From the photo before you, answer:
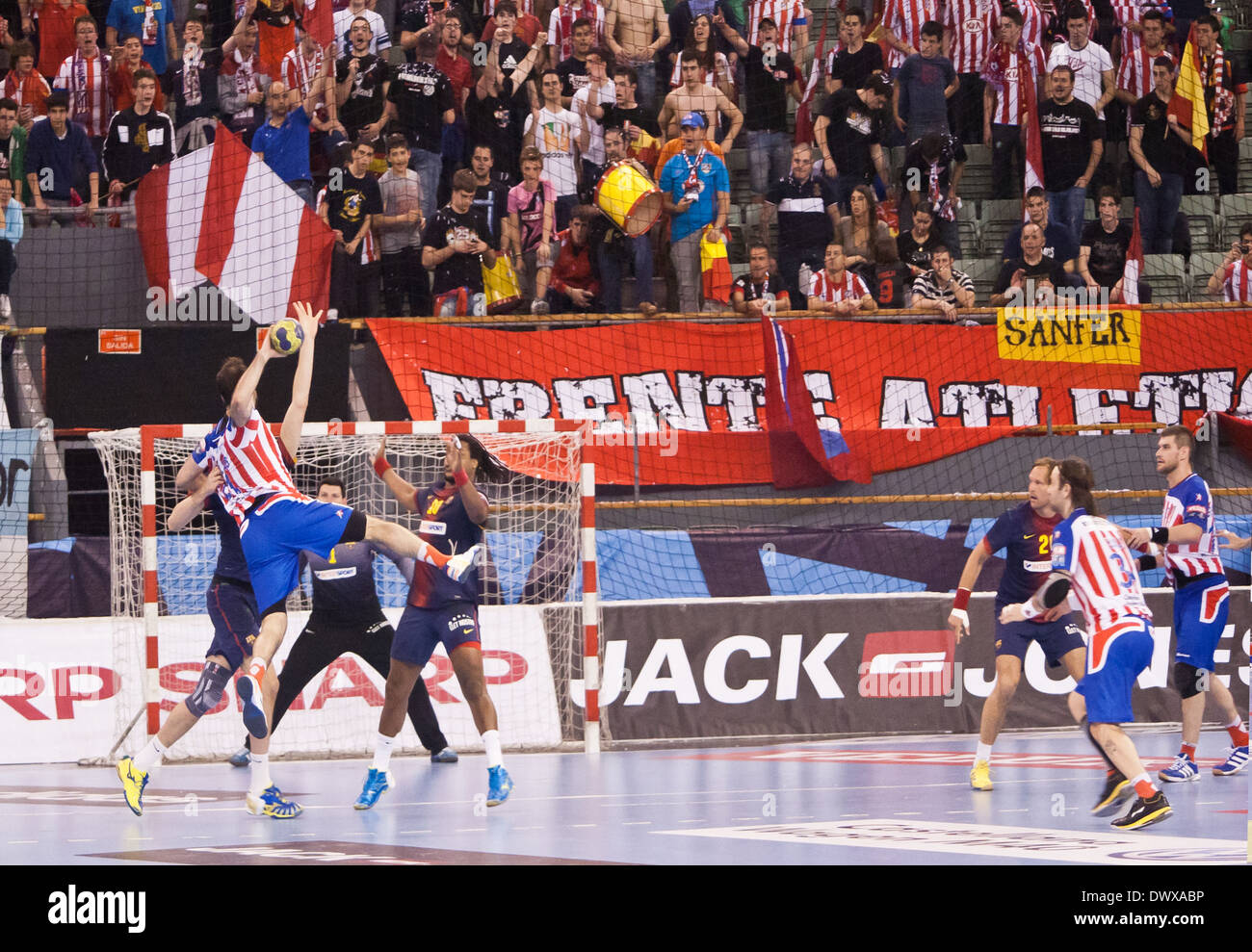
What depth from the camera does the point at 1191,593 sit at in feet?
36.8

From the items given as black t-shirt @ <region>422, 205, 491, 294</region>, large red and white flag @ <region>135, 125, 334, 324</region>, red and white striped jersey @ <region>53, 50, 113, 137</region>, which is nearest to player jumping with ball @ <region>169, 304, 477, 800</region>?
large red and white flag @ <region>135, 125, 334, 324</region>

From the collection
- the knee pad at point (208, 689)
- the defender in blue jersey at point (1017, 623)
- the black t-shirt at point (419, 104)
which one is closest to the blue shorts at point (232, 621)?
the knee pad at point (208, 689)

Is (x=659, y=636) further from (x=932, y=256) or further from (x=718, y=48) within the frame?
(x=718, y=48)

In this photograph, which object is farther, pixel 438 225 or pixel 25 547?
pixel 438 225

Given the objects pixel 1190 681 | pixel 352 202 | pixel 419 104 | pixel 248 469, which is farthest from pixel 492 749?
pixel 419 104

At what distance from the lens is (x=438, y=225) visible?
16.6 meters

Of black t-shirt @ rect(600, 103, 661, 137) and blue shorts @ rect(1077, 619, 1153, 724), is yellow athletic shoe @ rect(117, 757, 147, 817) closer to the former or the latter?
blue shorts @ rect(1077, 619, 1153, 724)

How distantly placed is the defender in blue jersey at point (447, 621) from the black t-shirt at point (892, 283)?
8760 mm

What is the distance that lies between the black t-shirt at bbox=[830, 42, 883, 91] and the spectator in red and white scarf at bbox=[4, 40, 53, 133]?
9186mm

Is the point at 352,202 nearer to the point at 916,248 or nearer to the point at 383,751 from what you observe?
the point at 916,248

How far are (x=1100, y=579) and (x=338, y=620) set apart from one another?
5.97 meters

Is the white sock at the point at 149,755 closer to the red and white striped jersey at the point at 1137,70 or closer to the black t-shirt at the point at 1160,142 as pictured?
the black t-shirt at the point at 1160,142

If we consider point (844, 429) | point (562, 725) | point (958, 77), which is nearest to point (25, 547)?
point (562, 725)
